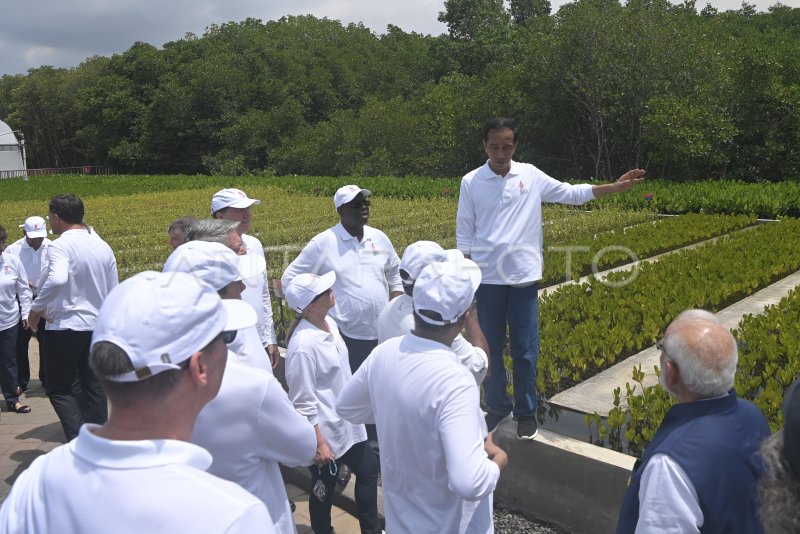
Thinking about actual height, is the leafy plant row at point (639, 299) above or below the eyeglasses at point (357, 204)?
below

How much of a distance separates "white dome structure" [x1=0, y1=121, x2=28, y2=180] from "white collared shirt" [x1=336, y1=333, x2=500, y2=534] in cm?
7769

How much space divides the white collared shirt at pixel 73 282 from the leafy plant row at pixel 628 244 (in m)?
7.07

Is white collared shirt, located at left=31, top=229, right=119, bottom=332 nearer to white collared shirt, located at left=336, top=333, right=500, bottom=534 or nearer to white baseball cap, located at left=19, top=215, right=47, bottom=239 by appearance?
white baseball cap, located at left=19, top=215, right=47, bottom=239

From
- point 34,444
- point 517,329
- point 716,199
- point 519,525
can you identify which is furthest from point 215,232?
point 716,199

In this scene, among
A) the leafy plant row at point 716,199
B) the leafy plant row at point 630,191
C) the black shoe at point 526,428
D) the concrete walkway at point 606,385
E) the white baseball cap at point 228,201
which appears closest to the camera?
the black shoe at point 526,428

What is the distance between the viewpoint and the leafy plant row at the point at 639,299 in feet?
21.0

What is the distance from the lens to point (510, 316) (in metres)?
4.46

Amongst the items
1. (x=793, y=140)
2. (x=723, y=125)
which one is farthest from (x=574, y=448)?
(x=793, y=140)

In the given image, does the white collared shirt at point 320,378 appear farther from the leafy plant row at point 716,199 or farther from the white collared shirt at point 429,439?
the leafy plant row at point 716,199

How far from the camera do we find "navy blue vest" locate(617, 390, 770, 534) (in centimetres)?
197

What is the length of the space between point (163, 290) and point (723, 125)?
89.5 feet

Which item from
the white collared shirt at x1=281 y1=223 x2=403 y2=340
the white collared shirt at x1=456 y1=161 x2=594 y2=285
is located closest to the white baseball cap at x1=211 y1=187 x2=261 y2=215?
the white collared shirt at x1=281 y1=223 x2=403 y2=340

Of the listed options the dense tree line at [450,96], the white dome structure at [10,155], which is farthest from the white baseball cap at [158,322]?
the white dome structure at [10,155]

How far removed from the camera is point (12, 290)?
6.23 metres
